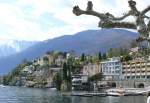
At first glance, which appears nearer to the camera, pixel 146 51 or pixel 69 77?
pixel 146 51

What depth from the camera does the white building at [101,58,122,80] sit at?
183 m

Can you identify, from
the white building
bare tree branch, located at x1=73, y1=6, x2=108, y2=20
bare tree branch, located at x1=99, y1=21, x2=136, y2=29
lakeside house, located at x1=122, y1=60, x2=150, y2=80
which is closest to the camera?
bare tree branch, located at x1=73, y1=6, x2=108, y2=20

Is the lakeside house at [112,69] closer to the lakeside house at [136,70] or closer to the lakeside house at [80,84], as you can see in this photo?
the lakeside house at [136,70]

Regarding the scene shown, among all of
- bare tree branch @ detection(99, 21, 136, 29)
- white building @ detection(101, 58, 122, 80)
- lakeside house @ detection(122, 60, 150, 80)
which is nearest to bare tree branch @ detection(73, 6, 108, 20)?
bare tree branch @ detection(99, 21, 136, 29)

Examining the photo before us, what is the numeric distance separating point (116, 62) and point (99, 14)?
572 ft

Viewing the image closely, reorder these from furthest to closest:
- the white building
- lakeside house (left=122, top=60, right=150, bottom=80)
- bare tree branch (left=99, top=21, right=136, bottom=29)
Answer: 1. the white building
2. lakeside house (left=122, top=60, right=150, bottom=80)
3. bare tree branch (left=99, top=21, right=136, bottom=29)

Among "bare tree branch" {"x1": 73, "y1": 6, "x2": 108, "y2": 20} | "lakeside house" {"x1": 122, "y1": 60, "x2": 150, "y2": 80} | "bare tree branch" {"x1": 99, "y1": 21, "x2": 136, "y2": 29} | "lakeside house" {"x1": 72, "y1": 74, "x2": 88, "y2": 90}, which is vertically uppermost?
"lakeside house" {"x1": 122, "y1": 60, "x2": 150, "y2": 80}

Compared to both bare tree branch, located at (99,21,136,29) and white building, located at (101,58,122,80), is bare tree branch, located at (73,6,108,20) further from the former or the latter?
white building, located at (101,58,122,80)

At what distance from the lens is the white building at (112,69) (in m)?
183

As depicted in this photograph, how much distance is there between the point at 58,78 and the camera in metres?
194

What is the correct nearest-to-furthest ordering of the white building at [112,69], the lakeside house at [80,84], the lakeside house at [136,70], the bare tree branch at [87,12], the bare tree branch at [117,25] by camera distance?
the bare tree branch at [87,12] → the bare tree branch at [117,25] → the lakeside house at [136,70] → the white building at [112,69] → the lakeside house at [80,84]

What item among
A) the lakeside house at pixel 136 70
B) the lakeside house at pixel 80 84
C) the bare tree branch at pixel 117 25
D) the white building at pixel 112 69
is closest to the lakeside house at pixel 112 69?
the white building at pixel 112 69

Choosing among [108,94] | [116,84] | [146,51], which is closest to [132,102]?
[108,94]

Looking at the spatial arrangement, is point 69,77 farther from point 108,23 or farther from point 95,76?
point 108,23
